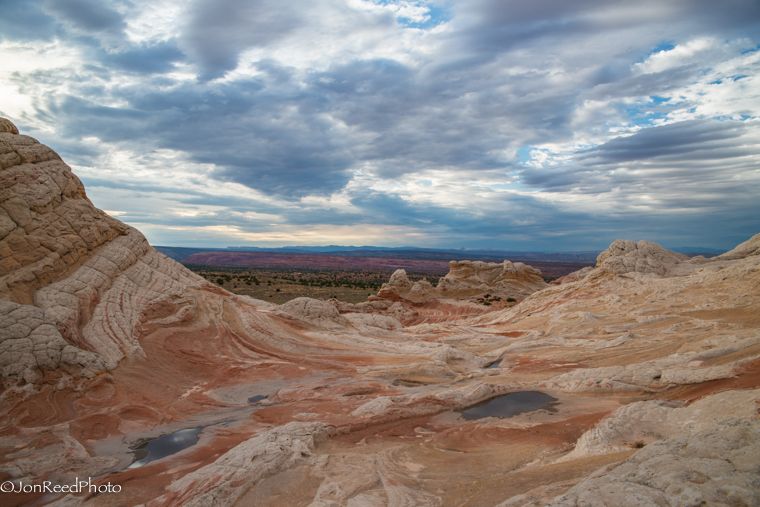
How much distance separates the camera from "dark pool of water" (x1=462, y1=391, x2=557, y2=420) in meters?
12.8

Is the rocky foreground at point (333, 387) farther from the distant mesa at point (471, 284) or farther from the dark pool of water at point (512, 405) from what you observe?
the distant mesa at point (471, 284)

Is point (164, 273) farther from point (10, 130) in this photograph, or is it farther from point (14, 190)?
point (10, 130)

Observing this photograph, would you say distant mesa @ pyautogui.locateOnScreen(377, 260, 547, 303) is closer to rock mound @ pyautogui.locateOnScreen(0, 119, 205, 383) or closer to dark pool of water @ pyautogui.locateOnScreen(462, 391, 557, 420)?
rock mound @ pyautogui.locateOnScreen(0, 119, 205, 383)

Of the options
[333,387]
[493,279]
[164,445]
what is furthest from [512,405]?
[493,279]

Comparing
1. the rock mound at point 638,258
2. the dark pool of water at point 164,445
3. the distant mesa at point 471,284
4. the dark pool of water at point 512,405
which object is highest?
the rock mound at point 638,258

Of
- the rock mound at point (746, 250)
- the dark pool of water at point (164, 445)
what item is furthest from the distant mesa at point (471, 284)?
the dark pool of water at point (164, 445)

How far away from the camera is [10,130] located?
63.6 ft

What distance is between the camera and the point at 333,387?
15727 millimetres

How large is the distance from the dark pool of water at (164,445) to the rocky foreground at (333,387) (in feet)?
0.23

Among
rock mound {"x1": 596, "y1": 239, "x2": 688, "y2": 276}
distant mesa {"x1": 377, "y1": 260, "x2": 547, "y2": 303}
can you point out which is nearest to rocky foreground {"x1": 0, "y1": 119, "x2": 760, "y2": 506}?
rock mound {"x1": 596, "y1": 239, "x2": 688, "y2": 276}

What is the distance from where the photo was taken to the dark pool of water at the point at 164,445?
1086cm

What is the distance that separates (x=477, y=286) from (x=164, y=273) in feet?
103

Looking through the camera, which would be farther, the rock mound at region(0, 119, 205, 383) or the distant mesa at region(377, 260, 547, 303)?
the distant mesa at region(377, 260, 547, 303)

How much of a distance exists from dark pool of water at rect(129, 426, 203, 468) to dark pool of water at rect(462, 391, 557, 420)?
23.2 feet
